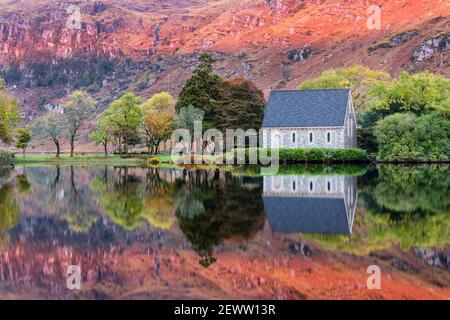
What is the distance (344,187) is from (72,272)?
61.4ft

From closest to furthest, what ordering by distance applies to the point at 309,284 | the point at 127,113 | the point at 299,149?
1. the point at 309,284
2. the point at 299,149
3. the point at 127,113

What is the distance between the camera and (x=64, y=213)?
21.8 m

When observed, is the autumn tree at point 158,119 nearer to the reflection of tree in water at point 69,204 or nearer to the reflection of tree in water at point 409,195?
the reflection of tree in water at point 69,204

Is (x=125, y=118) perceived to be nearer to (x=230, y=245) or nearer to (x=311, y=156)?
(x=311, y=156)

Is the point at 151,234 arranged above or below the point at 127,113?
below

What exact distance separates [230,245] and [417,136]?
44.9 metres

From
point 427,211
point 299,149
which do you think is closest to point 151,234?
point 427,211

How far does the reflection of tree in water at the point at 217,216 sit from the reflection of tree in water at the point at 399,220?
236 cm

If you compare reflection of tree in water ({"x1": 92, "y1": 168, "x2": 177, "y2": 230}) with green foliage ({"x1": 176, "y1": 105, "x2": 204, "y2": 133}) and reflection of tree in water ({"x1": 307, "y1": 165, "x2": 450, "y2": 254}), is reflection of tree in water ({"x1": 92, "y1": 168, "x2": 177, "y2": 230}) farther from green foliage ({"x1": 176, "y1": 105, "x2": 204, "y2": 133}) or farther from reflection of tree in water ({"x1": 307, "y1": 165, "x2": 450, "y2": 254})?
green foliage ({"x1": 176, "y1": 105, "x2": 204, "y2": 133})

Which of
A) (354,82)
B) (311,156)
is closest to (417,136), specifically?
(311,156)

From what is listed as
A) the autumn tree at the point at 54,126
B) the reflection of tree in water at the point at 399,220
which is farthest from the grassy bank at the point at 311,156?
the autumn tree at the point at 54,126

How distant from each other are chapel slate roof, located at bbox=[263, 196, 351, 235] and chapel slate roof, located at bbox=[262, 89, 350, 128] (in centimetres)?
3686

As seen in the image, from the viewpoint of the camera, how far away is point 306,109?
6200 centimetres
